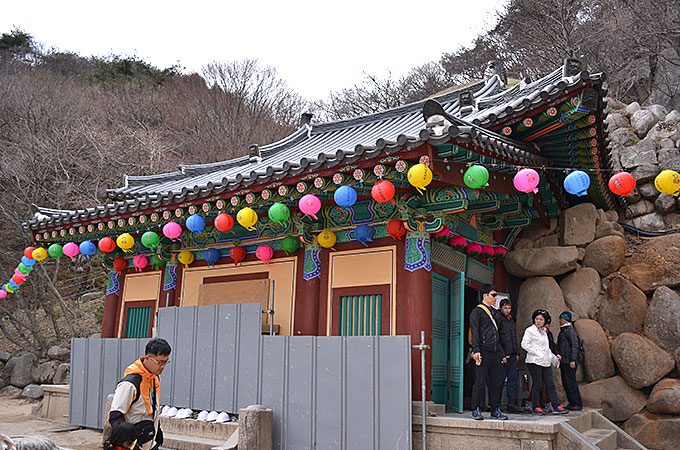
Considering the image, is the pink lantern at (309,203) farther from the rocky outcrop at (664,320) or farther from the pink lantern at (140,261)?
the rocky outcrop at (664,320)

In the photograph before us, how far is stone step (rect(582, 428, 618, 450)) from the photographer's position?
7.10 metres

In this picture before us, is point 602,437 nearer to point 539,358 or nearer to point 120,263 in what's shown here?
point 539,358

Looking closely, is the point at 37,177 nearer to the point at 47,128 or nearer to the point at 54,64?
the point at 47,128

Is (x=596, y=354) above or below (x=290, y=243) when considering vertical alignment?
below

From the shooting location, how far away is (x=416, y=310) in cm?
766

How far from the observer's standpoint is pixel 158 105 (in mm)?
28984

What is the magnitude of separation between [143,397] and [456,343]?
4941 mm

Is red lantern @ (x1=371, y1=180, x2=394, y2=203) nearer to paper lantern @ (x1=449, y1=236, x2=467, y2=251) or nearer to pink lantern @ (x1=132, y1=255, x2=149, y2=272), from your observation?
paper lantern @ (x1=449, y1=236, x2=467, y2=251)

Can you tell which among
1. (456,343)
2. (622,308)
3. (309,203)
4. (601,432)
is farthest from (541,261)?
(309,203)

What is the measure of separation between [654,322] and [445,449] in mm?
4411

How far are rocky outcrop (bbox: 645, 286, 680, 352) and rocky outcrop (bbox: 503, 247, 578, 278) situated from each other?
1.36m

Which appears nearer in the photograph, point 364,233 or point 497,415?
point 497,415

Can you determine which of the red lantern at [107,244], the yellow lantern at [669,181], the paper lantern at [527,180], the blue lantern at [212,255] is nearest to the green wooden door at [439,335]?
the paper lantern at [527,180]

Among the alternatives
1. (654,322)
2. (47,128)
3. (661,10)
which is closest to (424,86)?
(661,10)
